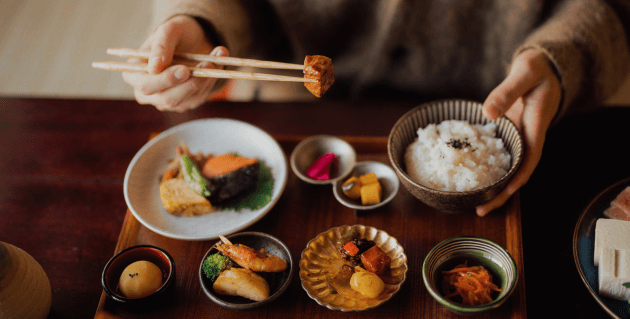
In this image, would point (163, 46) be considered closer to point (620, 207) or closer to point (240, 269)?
point (240, 269)

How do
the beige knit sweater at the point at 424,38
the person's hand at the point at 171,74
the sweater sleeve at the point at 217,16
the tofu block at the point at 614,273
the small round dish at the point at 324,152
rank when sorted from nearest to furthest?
the tofu block at the point at 614,273 < the person's hand at the point at 171,74 < the small round dish at the point at 324,152 < the beige knit sweater at the point at 424,38 < the sweater sleeve at the point at 217,16

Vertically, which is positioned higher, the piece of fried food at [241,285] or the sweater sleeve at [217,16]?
the sweater sleeve at [217,16]

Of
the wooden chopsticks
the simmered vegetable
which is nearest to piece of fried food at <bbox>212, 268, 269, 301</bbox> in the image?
the simmered vegetable

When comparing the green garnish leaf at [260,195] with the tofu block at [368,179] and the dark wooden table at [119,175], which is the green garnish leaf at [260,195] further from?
the tofu block at [368,179]

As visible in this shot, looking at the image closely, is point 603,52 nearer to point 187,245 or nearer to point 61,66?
point 187,245

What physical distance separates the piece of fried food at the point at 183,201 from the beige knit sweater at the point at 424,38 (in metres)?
0.90

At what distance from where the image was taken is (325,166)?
2.04m

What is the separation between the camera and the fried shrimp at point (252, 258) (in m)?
1.60

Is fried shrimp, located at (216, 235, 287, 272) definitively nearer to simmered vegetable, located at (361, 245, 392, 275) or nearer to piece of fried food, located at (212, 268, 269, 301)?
piece of fried food, located at (212, 268, 269, 301)

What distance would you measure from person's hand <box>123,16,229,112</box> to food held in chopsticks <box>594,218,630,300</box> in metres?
1.61

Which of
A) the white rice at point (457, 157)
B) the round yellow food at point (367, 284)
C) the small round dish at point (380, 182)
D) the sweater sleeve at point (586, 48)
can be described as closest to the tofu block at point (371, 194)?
the small round dish at point (380, 182)

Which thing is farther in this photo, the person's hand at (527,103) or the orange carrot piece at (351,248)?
the person's hand at (527,103)

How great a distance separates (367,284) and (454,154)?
647 millimetres

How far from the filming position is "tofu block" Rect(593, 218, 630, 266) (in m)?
1.49
